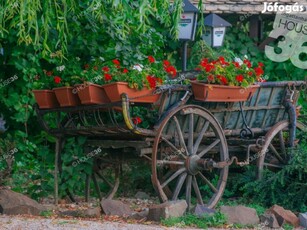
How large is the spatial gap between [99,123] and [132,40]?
176 centimetres

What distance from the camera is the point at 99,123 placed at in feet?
27.0

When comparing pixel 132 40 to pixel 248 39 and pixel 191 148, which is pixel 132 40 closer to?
pixel 191 148

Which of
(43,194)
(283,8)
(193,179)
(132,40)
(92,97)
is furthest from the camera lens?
(283,8)

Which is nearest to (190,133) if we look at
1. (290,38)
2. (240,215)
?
(240,215)

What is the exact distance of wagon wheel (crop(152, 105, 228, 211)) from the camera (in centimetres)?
792

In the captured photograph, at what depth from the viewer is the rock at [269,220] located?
7.67 metres

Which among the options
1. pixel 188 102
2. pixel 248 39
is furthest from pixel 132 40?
pixel 248 39

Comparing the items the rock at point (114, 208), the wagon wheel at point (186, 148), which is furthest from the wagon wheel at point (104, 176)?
the rock at point (114, 208)

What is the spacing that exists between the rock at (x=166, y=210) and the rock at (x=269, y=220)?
833mm

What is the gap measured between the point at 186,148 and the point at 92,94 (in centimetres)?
116

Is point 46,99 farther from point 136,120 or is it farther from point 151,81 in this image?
point 151,81

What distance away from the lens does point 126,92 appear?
24.8ft

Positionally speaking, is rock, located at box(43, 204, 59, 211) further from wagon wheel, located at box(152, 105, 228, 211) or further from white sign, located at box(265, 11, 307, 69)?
white sign, located at box(265, 11, 307, 69)

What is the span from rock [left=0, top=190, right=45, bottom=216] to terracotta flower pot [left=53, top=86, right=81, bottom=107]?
42.4 inches
